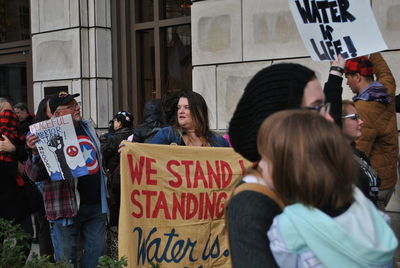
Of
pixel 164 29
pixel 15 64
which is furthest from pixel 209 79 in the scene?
pixel 15 64

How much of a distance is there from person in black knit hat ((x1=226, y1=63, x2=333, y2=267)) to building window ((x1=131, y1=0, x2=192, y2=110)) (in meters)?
6.62

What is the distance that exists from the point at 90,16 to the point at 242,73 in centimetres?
333

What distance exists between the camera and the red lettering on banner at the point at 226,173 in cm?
428

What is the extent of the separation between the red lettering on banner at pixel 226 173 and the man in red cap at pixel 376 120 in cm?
107

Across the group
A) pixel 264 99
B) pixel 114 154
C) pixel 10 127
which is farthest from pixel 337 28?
pixel 114 154

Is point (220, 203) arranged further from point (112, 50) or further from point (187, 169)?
point (112, 50)

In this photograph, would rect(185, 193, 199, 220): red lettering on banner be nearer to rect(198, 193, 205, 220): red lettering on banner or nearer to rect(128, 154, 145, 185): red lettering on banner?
rect(198, 193, 205, 220): red lettering on banner

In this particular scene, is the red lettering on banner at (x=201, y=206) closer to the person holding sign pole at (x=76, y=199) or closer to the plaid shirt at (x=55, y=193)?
the person holding sign pole at (x=76, y=199)

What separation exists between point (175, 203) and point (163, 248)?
35 cm

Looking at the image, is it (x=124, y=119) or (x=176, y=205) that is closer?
(x=176, y=205)

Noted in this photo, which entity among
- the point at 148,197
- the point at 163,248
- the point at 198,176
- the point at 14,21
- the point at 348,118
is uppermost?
the point at 14,21

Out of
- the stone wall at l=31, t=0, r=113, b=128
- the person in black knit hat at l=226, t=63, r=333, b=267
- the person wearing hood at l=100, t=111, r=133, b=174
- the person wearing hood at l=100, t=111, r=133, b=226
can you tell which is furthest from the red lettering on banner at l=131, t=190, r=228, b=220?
the stone wall at l=31, t=0, r=113, b=128

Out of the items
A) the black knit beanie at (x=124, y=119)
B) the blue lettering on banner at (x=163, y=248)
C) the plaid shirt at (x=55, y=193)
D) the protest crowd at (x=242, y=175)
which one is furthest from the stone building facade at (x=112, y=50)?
the blue lettering on banner at (x=163, y=248)

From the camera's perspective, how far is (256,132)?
69.6 inches
